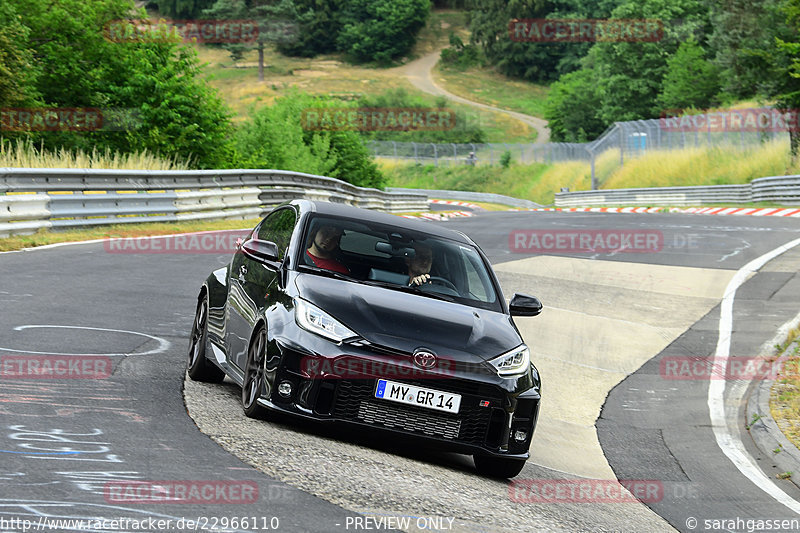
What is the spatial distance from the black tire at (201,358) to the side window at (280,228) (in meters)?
0.78

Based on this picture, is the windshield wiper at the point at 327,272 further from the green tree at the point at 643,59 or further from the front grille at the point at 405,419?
the green tree at the point at 643,59

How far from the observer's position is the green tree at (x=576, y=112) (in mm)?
99125

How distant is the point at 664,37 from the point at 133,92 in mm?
63416

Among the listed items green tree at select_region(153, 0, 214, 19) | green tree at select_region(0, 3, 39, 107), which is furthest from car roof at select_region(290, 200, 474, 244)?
green tree at select_region(153, 0, 214, 19)

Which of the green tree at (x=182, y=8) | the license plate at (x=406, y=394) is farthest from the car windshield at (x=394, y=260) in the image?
the green tree at (x=182, y=8)

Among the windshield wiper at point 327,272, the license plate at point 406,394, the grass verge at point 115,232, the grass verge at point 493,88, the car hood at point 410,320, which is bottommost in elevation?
the grass verge at point 493,88

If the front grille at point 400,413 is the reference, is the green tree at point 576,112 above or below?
below

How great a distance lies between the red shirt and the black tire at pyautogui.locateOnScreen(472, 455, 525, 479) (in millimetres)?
1612

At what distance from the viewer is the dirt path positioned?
122 m

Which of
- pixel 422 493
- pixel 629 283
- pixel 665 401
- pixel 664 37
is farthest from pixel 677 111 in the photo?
→ pixel 422 493

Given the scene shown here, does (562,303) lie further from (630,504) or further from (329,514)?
(329,514)

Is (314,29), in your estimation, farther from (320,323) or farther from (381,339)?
(381,339)

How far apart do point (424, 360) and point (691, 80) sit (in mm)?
79563

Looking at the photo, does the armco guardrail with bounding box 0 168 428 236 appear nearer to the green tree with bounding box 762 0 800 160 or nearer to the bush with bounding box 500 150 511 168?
the green tree with bounding box 762 0 800 160
